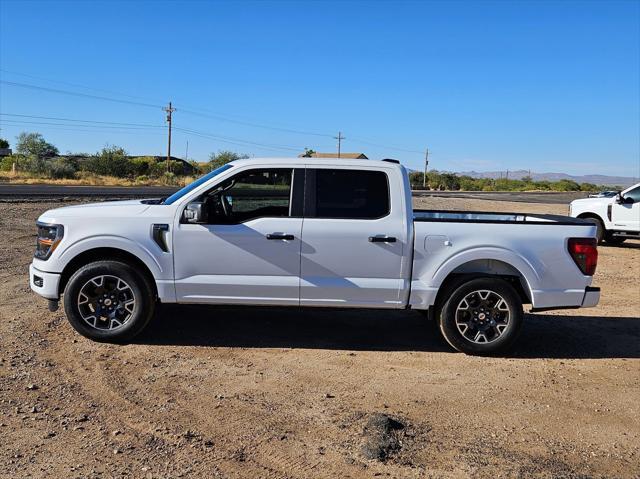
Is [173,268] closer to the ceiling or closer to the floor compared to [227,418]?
closer to the ceiling

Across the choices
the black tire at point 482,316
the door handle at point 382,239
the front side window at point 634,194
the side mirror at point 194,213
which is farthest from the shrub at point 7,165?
the black tire at point 482,316

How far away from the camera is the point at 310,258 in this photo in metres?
5.98

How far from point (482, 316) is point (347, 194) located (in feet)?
6.12

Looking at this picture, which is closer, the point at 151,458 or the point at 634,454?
the point at 151,458

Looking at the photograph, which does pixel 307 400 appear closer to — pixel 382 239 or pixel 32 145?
pixel 382 239

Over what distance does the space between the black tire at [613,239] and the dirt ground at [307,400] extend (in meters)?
9.31

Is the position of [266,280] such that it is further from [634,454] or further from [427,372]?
[634,454]

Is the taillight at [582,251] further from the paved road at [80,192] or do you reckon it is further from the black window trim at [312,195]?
the paved road at [80,192]

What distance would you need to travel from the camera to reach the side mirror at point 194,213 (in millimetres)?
5824

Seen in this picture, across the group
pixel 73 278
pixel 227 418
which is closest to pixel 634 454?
pixel 227 418

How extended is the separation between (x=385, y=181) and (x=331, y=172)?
569mm

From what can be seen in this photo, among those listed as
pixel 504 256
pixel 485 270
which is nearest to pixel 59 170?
pixel 485 270

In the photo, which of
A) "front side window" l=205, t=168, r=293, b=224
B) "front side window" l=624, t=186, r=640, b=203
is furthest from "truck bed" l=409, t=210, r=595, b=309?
"front side window" l=624, t=186, r=640, b=203

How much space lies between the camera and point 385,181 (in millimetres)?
6172
